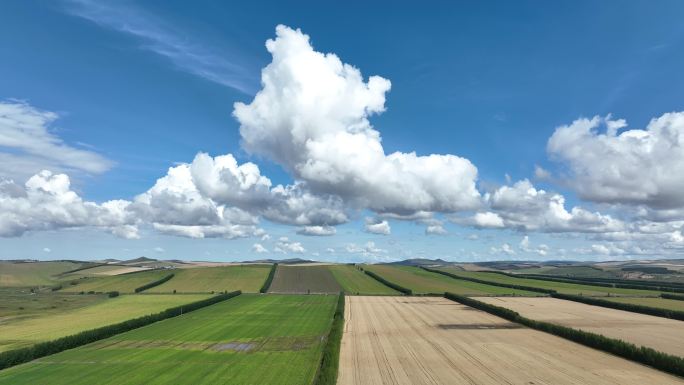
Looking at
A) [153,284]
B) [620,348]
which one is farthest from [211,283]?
[620,348]

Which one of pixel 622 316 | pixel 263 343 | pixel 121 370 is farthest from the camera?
pixel 622 316

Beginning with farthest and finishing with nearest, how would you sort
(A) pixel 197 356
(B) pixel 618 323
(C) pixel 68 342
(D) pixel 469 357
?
(B) pixel 618 323 → (C) pixel 68 342 → (A) pixel 197 356 → (D) pixel 469 357

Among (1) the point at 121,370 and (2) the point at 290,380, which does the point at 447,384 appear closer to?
(2) the point at 290,380

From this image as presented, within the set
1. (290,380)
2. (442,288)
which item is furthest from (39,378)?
(442,288)

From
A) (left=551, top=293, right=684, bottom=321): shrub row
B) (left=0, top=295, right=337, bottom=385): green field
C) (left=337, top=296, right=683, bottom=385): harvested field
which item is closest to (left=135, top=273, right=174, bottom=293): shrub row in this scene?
(left=0, top=295, right=337, bottom=385): green field

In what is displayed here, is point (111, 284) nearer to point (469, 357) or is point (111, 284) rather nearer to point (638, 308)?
point (469, 357)

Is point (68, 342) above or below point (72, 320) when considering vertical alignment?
above

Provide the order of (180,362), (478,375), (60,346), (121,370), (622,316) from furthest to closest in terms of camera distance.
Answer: (622,316) < (60,346) < (180,362) < (121,370) < (478,375)
